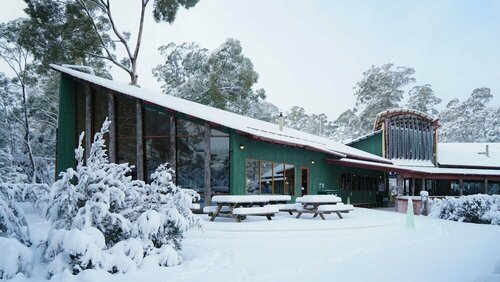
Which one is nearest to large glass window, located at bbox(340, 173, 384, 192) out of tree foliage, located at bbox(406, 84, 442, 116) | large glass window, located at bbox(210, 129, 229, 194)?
large glass window, located at bbox(210, 129, 229, 194)

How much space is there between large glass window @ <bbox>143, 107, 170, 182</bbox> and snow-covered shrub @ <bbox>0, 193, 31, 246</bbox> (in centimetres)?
844

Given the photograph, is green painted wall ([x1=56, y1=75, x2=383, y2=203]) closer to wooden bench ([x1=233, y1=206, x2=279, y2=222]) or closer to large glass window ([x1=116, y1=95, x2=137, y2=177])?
large glass window ([x1=116, y1=95, x2=137, y2=177])

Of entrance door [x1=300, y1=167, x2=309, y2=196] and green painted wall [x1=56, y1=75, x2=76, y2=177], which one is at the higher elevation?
green painted wall [x1=56, y1=75, x2=76, y2=177]

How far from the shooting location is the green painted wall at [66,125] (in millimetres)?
16156

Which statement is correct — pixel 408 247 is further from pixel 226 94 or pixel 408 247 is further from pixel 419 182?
pixel 226 94

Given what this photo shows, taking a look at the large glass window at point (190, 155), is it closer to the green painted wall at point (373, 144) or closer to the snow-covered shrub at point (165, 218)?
the snow-covered shrub at point (165, 218)

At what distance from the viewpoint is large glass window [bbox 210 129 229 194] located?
1416 cm

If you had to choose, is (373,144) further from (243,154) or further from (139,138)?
(139,138)

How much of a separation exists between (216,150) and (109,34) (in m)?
19.2

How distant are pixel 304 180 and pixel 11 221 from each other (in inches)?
529

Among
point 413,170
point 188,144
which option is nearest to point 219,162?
point 188,144

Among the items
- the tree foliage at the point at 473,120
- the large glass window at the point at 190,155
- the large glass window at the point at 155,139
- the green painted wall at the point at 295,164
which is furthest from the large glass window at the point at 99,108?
the tree foliage at the point at 473,120

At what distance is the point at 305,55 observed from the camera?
105ft

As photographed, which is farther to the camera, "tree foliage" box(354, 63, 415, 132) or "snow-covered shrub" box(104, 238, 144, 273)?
"tree foliage" box(354, 63, 415, 132)
